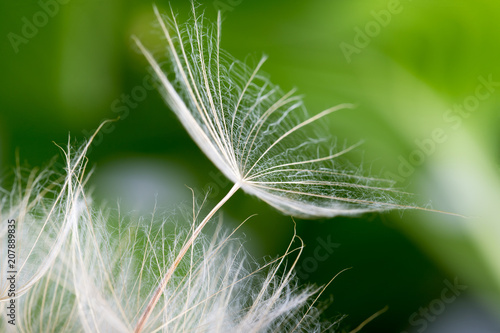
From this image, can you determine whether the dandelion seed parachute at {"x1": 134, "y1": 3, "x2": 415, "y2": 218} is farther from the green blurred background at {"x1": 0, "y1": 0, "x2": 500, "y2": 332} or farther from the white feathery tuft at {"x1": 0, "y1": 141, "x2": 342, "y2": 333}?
the green blurred background at {"x1": 0, "y1": 0, "x2": 500, "y2": 332}

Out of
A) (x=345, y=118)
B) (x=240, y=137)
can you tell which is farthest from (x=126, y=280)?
(x=345, y=118)

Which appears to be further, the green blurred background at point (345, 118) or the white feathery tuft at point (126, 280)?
the green blurred background at point (345, 118)

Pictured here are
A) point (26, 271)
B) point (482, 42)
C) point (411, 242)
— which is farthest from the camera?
point (411, 242)

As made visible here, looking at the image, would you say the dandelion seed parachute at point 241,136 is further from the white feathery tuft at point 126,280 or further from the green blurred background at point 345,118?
the green blurred background at point 345,118

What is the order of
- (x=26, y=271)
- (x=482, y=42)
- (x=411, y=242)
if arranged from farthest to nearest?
(x=411, y=242) → (x=482, y=42) → (x=26, y=271)

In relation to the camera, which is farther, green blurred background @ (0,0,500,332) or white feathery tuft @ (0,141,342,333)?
green blurred background @ (0,0,500,332)

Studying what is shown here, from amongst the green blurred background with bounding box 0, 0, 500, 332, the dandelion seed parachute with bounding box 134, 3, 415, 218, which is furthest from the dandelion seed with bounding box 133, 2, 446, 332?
the green blurred background with bounding box 0, 0, 500, 332

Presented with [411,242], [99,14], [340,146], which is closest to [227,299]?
[340,146]

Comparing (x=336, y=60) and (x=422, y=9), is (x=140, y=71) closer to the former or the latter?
(x=336, y=60)

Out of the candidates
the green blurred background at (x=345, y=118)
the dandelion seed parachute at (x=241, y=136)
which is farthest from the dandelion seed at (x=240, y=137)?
the green blurred background at (x=345, y=118)
